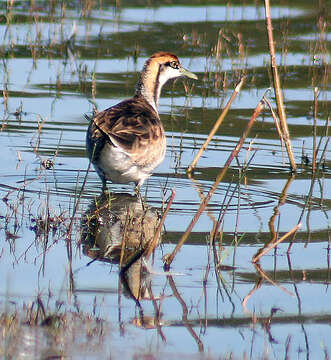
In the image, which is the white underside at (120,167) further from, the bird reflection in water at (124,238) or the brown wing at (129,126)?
the bird reflection in water at (124,238)

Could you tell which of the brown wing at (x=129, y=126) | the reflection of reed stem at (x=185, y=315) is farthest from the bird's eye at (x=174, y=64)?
the reflection of reed stem at (x=185, y=315)

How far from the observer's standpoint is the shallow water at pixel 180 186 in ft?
17.4

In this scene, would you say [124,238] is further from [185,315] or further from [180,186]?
[180,186]

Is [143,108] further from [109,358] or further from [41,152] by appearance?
[109,358]

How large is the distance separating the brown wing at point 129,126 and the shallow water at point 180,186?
465mm

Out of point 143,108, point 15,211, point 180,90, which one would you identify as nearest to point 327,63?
point 180,90

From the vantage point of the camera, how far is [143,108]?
923cm

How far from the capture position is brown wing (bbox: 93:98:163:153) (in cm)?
830

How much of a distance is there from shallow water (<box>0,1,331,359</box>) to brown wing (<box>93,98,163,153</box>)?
465 millimetres

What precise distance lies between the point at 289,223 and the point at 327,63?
684cm

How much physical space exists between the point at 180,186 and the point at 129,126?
2.64 ft

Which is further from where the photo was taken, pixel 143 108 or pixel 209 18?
pixel 209 18

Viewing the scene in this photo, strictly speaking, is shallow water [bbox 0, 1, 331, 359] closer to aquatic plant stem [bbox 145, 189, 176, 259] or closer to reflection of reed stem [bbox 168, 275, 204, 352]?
reflection of reed stem [bbox 168, 275, 204, 352]

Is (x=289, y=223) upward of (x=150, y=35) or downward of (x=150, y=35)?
downward
